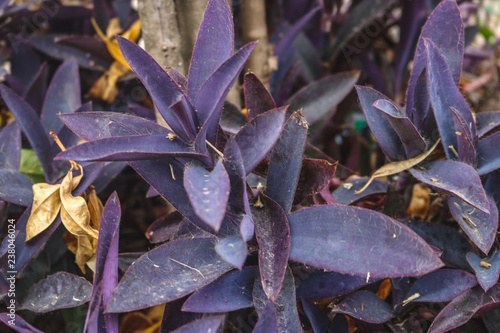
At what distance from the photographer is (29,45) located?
1.11 meters

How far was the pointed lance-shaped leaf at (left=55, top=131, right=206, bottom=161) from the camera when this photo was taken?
1.58ft

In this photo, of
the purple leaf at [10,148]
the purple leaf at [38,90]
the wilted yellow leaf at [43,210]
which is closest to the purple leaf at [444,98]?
the wilted yellow leaf at [43,210]

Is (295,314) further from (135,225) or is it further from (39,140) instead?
(135,225)

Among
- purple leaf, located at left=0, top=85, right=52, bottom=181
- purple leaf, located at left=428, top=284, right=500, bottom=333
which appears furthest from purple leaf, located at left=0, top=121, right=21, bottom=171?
purple leaf, located at left=428, top=284, right=500, bottom=333

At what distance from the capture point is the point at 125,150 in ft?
1.63

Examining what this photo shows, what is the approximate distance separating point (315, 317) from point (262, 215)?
16 cm

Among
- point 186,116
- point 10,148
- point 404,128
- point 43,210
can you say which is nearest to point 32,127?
point 10,148

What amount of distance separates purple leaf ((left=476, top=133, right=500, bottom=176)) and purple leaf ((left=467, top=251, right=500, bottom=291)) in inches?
4.6

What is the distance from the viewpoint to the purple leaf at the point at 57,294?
0.63 m

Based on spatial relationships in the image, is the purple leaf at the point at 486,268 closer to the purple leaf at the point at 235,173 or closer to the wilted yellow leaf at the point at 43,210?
the purple leaf at the point at 235,173

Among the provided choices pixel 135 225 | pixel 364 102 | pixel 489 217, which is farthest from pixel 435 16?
pixel 135 225

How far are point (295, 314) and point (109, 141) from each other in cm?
30

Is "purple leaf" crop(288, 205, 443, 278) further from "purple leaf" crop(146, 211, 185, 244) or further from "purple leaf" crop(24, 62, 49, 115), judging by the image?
"purple leaf" crop(24, 62, 49, 115)

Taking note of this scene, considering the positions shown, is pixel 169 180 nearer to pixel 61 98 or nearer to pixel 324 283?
pixel 324 283
